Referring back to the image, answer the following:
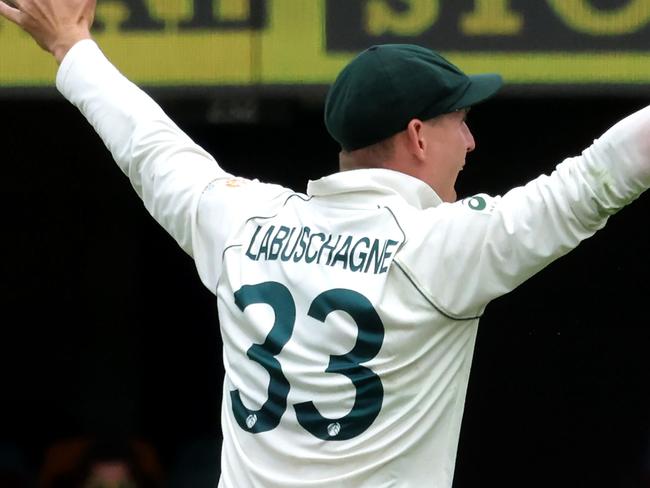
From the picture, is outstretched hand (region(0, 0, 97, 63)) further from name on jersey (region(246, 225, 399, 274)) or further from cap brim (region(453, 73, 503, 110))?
cap brim (region(453, 73, 503, 110))

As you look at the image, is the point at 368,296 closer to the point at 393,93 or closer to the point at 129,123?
the point at 393,93

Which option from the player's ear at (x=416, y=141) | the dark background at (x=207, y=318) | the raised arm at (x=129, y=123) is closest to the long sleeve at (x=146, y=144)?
the raised arm at (x=129, y=123)

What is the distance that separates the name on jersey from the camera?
244cm

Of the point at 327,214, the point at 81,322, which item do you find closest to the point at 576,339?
the point at 81,322

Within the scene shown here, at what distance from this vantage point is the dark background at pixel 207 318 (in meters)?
6.03

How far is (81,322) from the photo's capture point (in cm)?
648

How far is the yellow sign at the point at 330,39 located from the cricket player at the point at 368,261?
5.33 ft

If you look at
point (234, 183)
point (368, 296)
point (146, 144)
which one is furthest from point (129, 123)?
point (368, 296)

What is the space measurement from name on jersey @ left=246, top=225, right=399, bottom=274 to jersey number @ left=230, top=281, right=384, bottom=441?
49mm

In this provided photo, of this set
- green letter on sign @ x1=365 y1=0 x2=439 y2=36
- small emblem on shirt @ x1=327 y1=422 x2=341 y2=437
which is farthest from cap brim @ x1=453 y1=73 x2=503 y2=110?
green letter on sign @ x1=365 y1=0 x2=439 y2=36

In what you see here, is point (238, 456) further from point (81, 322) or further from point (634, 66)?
point (81, 322)

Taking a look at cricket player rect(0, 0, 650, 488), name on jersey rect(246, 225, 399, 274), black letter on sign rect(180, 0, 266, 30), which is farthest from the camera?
black letter on sign rect(180, 0, 266, 30)

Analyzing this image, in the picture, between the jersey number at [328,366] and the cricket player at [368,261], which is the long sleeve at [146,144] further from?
the jersey number at [328,366]

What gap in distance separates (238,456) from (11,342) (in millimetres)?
4169
